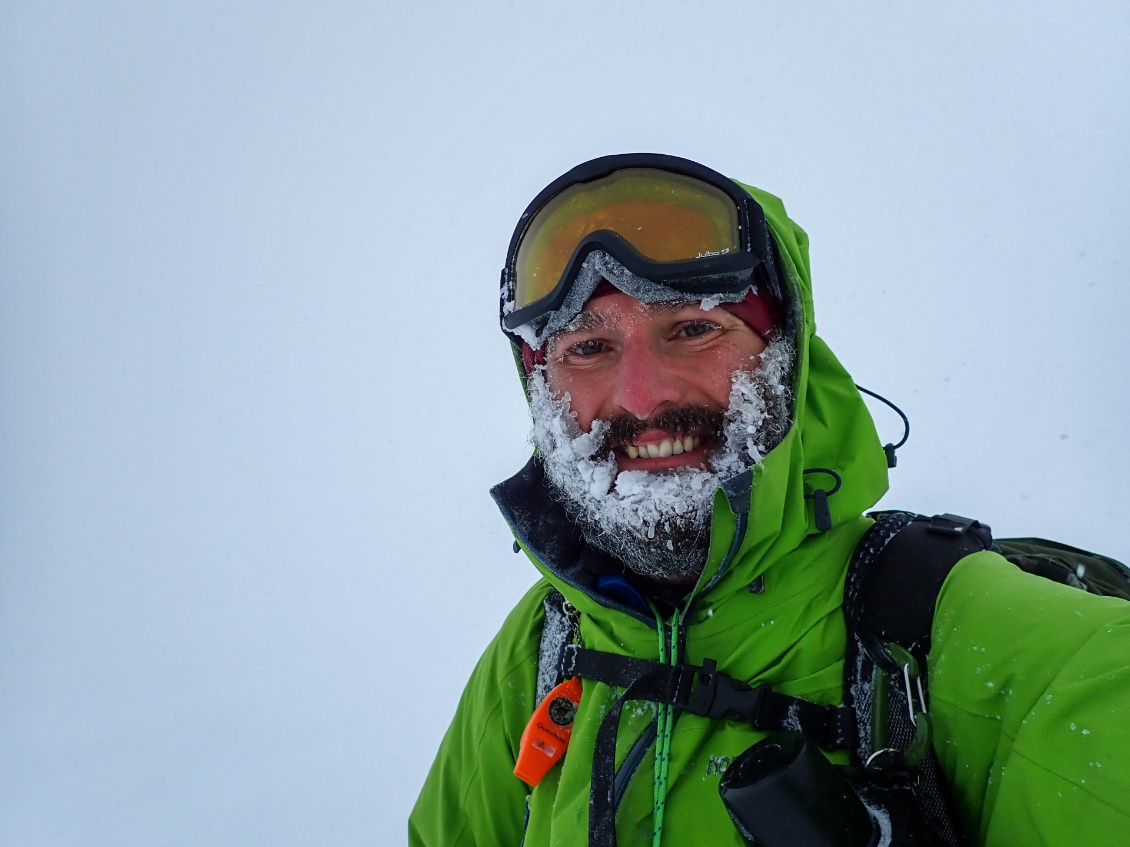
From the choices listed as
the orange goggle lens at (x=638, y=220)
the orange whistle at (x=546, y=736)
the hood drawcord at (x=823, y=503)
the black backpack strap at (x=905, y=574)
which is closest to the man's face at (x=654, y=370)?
the orange goggle lens at (x=638, y=220)

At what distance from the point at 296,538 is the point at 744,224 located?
15695mm

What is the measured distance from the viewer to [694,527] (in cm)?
178

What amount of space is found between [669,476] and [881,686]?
0.70 metres

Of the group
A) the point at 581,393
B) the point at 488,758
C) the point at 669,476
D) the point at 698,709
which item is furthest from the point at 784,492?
the point at 488,758

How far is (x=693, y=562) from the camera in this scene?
1831 millimetres

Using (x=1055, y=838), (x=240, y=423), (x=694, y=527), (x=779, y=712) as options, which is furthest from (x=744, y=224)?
(x=240, y=423)

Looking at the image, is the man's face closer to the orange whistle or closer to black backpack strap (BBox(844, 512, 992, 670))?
black backpack strap (BBox(844, 512, 992, 670))

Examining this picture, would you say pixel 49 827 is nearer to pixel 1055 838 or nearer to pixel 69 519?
pixel 1055 838

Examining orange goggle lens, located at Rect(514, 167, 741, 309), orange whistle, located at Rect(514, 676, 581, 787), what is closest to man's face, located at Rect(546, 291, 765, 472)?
orange goggle lens, located at Rect(514, 167, 741, 309)

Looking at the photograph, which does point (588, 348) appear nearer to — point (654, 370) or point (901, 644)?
point (654, 370)

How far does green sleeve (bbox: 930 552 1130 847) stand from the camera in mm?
1005

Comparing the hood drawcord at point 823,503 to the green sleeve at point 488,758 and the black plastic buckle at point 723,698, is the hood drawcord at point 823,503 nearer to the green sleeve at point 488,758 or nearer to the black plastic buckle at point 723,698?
the black plastic buckle at point 723,698

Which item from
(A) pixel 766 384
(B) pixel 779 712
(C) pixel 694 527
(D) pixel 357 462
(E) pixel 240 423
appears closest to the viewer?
(B) pixel 779 712

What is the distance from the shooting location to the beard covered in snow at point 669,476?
179cm
